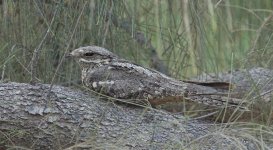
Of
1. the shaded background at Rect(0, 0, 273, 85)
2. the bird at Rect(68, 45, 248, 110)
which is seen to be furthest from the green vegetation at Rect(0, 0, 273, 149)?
the bird at Rect(68, 45, 248, 110)

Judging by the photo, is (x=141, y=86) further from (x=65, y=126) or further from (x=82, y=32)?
(x=65, y=126)

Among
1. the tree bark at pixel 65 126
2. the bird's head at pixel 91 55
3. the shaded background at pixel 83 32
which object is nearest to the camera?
the tree bark at pixel 65 126

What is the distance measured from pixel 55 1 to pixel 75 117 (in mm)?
651

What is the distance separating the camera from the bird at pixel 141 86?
10.5ft

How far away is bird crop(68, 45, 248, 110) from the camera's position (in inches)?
126

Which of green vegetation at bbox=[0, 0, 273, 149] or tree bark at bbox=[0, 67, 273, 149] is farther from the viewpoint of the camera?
green vegetation at bbox=[0, 0, 273, 149]

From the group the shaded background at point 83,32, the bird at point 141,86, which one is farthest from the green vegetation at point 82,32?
the bird at point 141,86

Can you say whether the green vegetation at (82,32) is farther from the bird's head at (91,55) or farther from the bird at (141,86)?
the bird at (141,86)

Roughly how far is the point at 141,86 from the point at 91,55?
351mm

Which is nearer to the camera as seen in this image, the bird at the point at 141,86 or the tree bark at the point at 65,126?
the tree bark at the point at 65,126

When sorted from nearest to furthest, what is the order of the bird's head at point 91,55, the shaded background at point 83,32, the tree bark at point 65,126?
the tree bark at point 65,126 < the shaded background at point 83,32 < the bird's head at point 91,55

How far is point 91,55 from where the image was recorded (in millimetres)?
3406

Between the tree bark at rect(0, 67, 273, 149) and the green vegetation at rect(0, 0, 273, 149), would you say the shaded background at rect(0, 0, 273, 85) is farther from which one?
the tree bark at rect(0, 67, 273, 149)

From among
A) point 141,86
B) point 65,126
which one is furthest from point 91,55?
point 65,126
